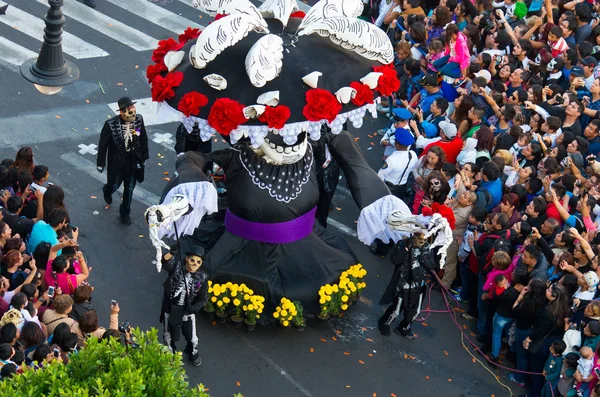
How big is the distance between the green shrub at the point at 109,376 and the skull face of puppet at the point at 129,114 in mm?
5497

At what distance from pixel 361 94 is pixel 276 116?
40.0 inches

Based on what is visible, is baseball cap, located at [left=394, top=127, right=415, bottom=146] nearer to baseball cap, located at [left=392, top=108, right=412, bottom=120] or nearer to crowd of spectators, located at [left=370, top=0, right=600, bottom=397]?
crowd of spectators, located at [left=370, top=0, right=600, bottom=397]

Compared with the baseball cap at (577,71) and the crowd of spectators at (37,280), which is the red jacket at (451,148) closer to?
the baseball cap at (577,71)

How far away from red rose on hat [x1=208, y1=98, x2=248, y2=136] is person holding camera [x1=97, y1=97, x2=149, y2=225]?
2673mm

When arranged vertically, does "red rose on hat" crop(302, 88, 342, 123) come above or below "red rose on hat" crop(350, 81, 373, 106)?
below

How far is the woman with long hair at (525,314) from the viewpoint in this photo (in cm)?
1077

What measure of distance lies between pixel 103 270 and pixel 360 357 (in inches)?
137

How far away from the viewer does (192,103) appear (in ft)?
33.0

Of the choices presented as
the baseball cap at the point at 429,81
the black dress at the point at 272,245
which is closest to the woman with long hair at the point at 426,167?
the black dress at the point at 272,245

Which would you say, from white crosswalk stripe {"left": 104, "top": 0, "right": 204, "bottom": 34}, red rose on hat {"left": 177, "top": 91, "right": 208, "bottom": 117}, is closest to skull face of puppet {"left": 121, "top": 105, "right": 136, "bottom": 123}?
red rose on hat {"left": 177, "top": 91, "right": 208, "bottom": 117}

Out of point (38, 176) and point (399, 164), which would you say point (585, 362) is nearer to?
point (399, 164)

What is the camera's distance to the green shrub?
6.66 metres

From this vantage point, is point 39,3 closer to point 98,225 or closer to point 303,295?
point 98,225

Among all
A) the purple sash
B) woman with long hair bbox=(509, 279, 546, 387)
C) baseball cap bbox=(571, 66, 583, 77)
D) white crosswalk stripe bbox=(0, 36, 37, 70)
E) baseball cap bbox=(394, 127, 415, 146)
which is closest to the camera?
woman with long hair bbox=(509, 279, 546, 387)
